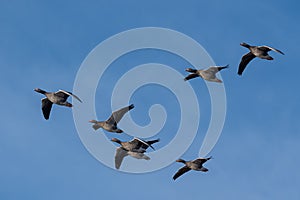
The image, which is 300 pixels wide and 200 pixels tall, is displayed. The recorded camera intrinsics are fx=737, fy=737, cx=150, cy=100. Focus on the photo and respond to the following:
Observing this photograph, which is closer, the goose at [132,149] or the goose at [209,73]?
the goose at [132,149]

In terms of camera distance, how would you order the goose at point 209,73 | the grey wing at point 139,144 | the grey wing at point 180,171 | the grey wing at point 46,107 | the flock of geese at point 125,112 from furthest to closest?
Answer: the grey wing at point 180,171
the grey wing at point 46,107
the goose at point 209,73
the flock of geese at point 125,112
the grey wing at point 139,144

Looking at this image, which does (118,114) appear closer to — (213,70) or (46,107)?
(46,107)

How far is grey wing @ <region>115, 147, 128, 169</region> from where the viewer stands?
150ft

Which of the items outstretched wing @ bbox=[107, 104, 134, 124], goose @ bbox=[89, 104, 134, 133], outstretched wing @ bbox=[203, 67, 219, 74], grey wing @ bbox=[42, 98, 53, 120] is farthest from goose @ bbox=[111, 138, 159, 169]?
outstretched wing @ bbox=[203, 67, 219, 74]

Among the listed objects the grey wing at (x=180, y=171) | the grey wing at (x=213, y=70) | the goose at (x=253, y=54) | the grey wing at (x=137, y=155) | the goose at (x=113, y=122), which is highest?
the goose at (x=253, y=54)

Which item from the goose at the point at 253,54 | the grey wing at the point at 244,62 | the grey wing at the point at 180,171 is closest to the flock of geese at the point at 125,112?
the goose at the point at 253,54

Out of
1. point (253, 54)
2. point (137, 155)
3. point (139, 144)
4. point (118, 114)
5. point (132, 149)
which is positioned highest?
point (253, 54)

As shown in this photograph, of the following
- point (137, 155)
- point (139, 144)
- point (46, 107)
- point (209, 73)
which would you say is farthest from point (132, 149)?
point (46, 107)

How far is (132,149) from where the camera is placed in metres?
44.0

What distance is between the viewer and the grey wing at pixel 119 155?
4562 cm

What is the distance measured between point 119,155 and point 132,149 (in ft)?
7.05

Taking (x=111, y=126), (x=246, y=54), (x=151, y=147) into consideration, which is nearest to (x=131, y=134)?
(x=111, y=126)

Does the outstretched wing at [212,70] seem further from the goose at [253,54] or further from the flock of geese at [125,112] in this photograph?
the goose at [253,54]

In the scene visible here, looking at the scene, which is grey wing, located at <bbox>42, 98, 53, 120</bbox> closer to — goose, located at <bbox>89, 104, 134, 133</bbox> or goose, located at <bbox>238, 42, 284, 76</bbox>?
goose, located at <bbox>89, 104, 134, 133</bbox>
